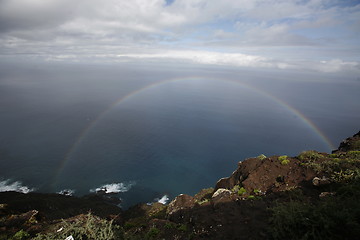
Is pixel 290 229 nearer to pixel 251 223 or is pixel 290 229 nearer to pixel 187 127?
pixel 251 223

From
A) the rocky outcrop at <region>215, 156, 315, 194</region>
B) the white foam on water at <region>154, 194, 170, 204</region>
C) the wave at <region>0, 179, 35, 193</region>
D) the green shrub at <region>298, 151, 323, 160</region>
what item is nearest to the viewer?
the rocky outcrop at <region>215, 156, 315, 194</region>

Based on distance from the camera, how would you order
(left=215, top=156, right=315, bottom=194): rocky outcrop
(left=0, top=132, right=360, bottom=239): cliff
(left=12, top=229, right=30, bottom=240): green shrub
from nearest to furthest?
(left=0, top=132, right=360, bottom=239): cliff < (left=12, top=229, right=30, bottom=240): green shrub < (left=215, top=156, right=315, bottom=194): rocky outcrop

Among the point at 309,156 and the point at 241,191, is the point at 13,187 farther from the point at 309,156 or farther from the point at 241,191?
the point at 309,156

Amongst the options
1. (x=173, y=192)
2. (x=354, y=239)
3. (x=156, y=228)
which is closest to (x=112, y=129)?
(x=173, y=192)

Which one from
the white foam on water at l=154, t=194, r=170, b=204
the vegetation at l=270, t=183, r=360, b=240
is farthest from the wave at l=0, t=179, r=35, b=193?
the vegetation at l=270, t=183, r=360, b=240

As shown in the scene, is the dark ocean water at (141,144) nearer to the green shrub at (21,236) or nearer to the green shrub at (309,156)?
the green shrub at (309,156)

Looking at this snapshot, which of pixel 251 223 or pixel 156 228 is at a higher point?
pixel 251 223

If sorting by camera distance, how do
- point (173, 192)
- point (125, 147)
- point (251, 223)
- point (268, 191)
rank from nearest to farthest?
point (251, 223)
point (268, 191)
point (173, 192)
point (125, 147)

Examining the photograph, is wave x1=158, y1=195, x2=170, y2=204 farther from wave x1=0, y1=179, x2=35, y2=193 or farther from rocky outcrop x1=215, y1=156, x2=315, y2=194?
wave x1=0, y1=179, x2=35, y2=193
